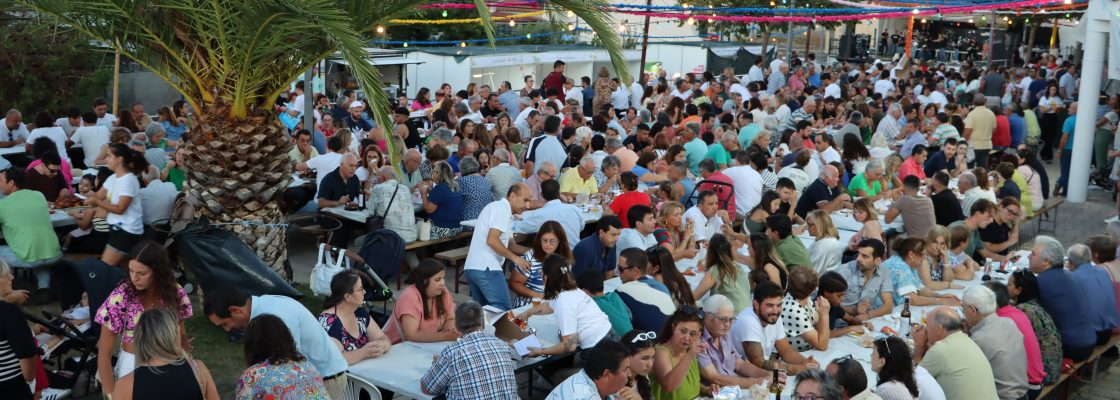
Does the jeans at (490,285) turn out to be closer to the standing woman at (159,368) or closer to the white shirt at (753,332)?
the white shirt at (753,332)

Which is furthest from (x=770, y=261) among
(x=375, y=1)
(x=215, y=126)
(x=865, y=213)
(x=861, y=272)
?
(x=215, y=126)

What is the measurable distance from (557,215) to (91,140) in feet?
21.8

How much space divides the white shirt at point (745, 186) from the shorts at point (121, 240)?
19.3ft

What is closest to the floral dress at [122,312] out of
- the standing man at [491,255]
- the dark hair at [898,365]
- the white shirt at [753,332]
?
the standing man at [491,255]

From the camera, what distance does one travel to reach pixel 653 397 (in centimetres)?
621

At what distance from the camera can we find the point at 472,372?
5.88 meters

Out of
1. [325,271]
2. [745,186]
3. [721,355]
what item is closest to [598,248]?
[325,271]

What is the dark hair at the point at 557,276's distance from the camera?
7.14m

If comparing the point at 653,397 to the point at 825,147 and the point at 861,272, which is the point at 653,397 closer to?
the point at 861,272

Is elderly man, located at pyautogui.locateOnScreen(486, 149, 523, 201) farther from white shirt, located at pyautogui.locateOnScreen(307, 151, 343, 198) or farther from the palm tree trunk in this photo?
the palm tree trunk

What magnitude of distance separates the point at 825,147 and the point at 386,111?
6859 mm

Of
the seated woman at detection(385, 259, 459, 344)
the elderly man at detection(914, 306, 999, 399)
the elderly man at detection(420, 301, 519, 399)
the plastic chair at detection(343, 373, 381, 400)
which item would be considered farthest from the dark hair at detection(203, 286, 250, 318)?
the elderly man at detection(914, 306, 999, 399)

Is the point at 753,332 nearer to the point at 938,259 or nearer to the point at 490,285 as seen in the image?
the point at 490,285

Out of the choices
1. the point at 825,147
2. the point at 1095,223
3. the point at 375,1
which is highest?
the point at 375,1
